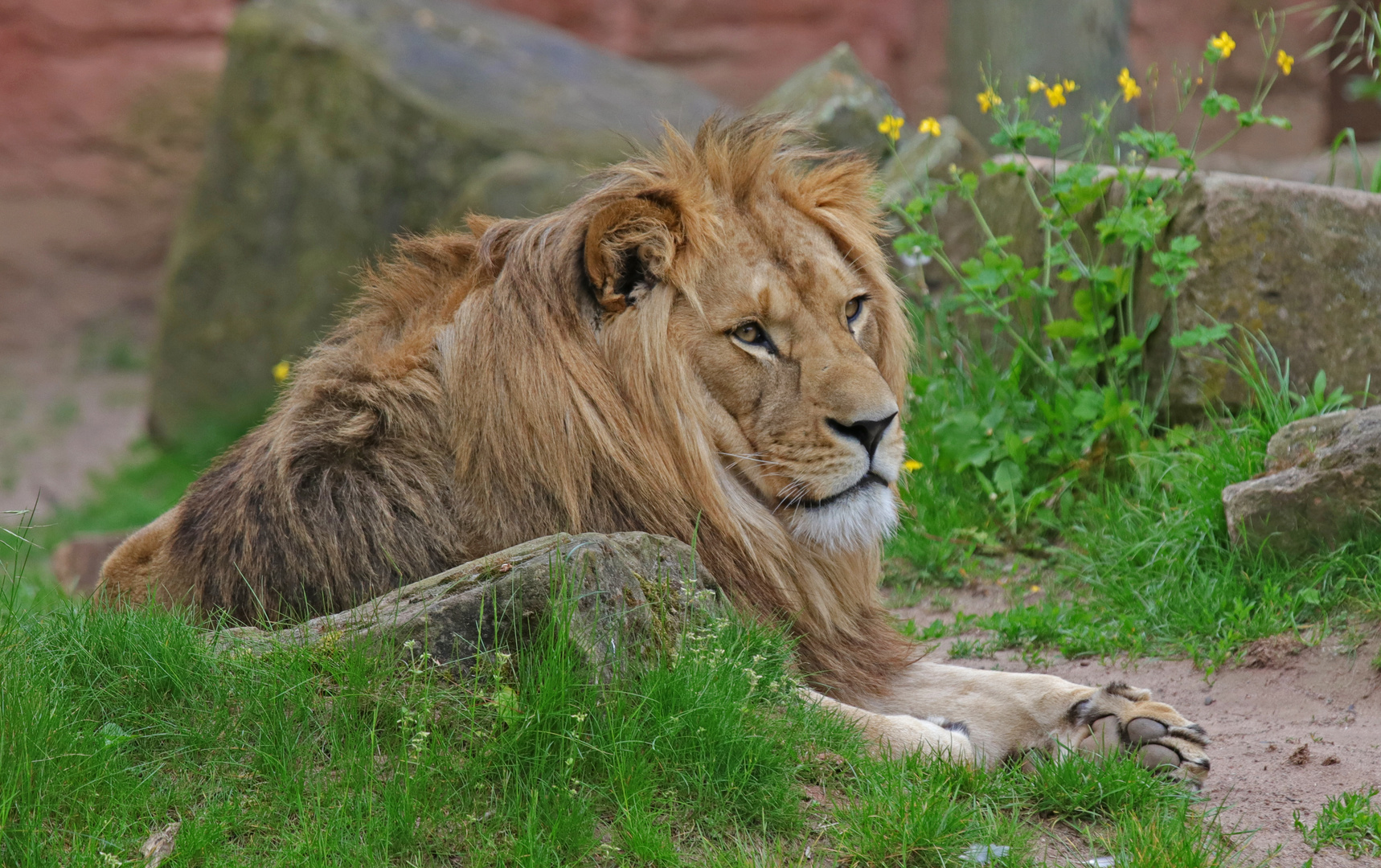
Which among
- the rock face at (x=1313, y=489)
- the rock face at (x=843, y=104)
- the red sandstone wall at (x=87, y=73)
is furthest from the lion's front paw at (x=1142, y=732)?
the red sandstone wall at (x=87, y=73)

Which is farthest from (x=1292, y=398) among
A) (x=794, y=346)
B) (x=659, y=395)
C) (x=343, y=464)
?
(x=343, y=464)

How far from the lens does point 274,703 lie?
A: 109 inches

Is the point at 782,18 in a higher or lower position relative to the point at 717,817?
higher

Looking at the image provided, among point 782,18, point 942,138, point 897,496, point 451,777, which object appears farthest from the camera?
point 782,18

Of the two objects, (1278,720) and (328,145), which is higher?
(328,145)

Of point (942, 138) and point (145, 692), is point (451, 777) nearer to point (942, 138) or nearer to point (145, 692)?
point (145, 692)

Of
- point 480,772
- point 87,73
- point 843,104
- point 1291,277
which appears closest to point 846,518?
point 480,772

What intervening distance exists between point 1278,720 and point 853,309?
1.59 m

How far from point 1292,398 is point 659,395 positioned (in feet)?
8.70

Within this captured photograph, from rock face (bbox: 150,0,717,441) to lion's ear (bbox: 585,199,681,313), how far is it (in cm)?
543

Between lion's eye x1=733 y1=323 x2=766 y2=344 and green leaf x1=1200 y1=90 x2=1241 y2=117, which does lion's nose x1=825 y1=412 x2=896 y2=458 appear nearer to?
lion's eye x1=733 y1=323 x2=766 y2=344

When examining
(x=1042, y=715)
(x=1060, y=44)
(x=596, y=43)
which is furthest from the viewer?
(x=596, y=43)

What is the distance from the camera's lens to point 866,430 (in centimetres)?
322

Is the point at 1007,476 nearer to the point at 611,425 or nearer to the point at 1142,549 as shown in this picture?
the point at 1142,549
